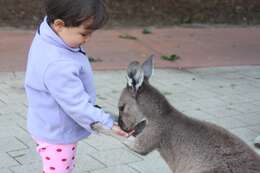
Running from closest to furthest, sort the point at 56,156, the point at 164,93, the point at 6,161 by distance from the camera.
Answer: the point at 56,156 → the point at 6,161 → the point at 164,93

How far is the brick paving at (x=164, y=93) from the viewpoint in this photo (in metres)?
4.66

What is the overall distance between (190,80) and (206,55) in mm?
1614

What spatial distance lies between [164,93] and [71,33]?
3.88 metres

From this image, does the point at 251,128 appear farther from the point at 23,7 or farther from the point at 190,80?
the point at 23,7

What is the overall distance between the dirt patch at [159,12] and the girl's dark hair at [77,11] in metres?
7.30

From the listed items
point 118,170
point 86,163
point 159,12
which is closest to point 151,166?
point 118,170

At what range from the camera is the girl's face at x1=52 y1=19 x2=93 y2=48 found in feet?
9.70

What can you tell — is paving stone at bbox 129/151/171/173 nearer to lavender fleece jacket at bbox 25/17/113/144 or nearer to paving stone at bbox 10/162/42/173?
paving stone at bbox 10/162/42/173

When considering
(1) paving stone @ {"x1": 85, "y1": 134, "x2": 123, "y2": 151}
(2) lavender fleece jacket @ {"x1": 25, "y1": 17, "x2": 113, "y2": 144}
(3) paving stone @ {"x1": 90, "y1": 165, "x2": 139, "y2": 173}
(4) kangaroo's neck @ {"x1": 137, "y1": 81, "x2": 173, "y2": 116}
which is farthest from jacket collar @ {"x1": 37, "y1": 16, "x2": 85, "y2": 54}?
(1) paving stone @ {"x1": 85, "y1": 134, "x2": 123, "y2": 151}

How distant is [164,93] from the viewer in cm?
677

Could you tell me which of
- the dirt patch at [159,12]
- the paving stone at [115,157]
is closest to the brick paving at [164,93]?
the paving stone at [115,157]

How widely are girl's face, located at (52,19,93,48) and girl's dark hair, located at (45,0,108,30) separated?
3cm

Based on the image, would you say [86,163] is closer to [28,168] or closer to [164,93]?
[28,168]

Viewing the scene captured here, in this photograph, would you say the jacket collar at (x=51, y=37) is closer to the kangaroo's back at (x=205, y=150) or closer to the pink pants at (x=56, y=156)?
the pink pants at (x=56, y=156)
